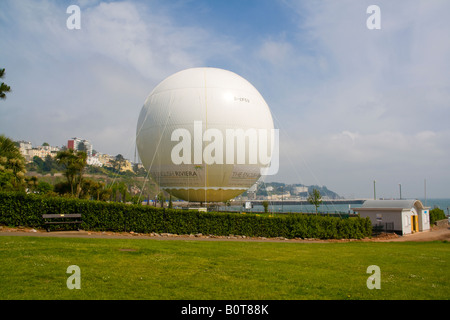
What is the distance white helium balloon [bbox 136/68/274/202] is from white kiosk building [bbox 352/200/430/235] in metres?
10.9

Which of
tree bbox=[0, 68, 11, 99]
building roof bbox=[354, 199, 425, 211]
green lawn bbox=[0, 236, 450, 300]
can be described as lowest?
green lawn bbox=[0, 236, 450, 300]

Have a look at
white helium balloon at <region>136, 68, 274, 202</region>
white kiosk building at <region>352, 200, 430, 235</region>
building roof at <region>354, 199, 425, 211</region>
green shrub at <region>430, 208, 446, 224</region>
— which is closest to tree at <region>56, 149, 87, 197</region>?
white helium balloon at <region>136, 68, 274, 202</region>

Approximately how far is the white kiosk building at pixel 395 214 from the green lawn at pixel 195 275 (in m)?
18.1

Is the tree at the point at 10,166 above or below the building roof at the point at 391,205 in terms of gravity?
above

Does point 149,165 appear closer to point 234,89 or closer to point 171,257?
point 234,89

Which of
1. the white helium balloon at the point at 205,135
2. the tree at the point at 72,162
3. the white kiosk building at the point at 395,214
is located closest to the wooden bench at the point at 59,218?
the white helium balloon at the point at 205,135

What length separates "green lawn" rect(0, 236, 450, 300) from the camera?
5.94m

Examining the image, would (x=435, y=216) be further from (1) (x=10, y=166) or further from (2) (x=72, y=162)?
(1) (x=10, y=166)

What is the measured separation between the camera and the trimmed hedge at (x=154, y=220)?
47.9 feet

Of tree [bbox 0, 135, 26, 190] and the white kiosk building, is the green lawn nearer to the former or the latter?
tree [bbox 0, 135, 26, 190]

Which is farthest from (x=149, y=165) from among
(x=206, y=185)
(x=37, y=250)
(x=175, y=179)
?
(x=37, y=250)

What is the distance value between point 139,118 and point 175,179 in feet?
22.2

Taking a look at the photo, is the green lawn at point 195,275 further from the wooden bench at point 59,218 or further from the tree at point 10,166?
the tree at point 10,166

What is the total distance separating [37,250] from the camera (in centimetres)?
920
